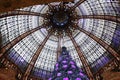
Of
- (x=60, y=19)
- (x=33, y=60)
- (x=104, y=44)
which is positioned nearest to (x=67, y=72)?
(x=104, y=44)

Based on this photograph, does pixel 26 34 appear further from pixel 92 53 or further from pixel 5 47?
pixel 92 53

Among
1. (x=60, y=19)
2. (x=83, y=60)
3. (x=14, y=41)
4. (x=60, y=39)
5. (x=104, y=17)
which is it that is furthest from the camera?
(x=60, y=39)

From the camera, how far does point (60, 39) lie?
1336 inches

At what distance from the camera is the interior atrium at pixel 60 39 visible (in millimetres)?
29297

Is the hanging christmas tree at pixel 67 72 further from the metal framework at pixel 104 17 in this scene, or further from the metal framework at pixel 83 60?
the metal framework at pixel 104 17

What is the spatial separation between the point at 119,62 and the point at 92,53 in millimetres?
4707

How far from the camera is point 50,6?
1228 inches

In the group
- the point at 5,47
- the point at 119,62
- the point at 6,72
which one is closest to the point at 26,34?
the point at 5,47

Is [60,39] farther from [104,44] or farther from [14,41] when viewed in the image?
[14,41]

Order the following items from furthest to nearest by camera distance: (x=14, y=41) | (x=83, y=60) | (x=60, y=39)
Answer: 1. (x=60, y=39)
2. (x=83, y=60)
3. (x=14, y=41)

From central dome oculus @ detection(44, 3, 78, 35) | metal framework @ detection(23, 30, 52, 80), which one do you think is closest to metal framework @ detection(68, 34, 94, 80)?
central dome oculus @ detection(44, 3, 78, 35)

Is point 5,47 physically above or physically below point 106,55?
above

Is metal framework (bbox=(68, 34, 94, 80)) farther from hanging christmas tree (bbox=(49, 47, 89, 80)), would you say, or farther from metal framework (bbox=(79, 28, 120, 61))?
hanging christmas tree (bbox=(49, 47, 89, 80))

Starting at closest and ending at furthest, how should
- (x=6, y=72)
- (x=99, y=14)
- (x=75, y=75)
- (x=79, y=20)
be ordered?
(x=75, y=75)
(x=6, y=72)
(x=99, y=14)
(x=79, y=20)
